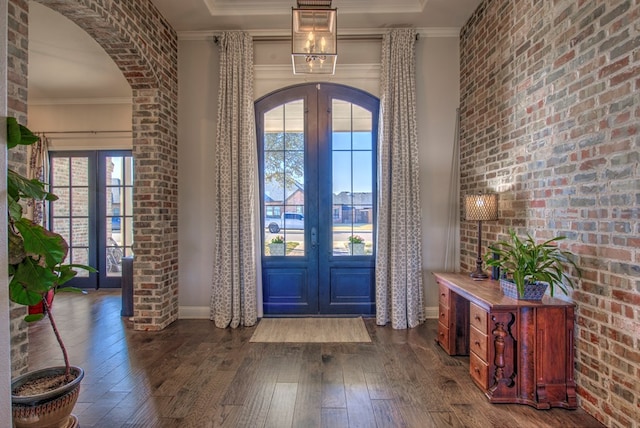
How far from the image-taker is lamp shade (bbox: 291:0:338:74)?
2.73m

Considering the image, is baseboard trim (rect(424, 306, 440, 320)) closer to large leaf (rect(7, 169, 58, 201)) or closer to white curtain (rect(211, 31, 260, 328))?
white curtain (rect(211, 31, 260, 328))

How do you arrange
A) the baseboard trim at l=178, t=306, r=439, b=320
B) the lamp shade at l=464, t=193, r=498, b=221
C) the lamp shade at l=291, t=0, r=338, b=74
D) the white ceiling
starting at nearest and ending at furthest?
the lamp shade at l=291, t=0, r=338, b=74
the lamp shade at l=464, t=193, r=498, b=221
the white ceiling
the baseboard trim at l=178, t=306, r=439, b=320

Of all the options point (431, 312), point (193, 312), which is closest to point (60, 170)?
point (193, 312)

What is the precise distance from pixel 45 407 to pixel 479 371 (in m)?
2.75

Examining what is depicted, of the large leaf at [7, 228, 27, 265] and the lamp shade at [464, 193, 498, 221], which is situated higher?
the lamp shade at [464, 193, 498, 221]

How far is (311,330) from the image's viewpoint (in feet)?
11.9

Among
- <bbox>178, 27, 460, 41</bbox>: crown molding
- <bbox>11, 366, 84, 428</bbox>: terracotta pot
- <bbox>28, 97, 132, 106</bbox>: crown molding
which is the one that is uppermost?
<bbox>178, 27, 460, 41</bbox>: crown molding

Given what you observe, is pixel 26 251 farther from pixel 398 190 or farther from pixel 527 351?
pixel 398 190

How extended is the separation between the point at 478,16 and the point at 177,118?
12.1 ft

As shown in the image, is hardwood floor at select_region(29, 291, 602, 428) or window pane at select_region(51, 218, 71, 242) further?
window pane at select_region(51, 218, 71, 242)

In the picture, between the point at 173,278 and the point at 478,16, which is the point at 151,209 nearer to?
the point at 173,278

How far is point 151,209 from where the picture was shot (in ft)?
11.9

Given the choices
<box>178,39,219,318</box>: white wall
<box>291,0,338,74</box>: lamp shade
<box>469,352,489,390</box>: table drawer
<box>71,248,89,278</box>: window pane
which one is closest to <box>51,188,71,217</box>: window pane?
<box>71,248,89,278</box>: window pane

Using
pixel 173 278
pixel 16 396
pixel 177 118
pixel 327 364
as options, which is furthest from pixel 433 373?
pixel 177 118
